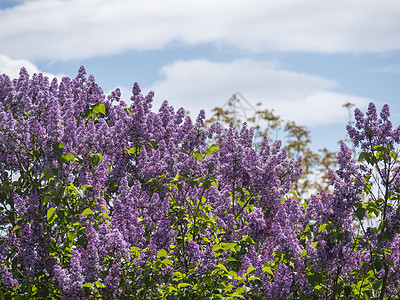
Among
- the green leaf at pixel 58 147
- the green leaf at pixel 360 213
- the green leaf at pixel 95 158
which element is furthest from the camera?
the green leaf at pixel 95 158

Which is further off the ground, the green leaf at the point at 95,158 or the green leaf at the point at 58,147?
the green leaf at the point at 95,158

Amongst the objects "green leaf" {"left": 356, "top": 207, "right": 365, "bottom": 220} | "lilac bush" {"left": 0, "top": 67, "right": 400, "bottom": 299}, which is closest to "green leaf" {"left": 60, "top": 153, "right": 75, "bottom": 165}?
"lilac bush" {"left": 0, "top": 67, "right": 400, "bottom": 299}

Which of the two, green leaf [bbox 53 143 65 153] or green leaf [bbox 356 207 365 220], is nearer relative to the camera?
green leaf [bbox 356 207 365 220]

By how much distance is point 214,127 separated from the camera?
28.1 ft

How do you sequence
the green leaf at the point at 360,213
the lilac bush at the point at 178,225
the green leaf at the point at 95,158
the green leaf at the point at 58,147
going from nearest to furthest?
the lilac bush at the point at 178,225
the green leaf at the point at 360,213
the green leaf at the point at 58,147
the green leaf at the point at 95,158

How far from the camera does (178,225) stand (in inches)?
246

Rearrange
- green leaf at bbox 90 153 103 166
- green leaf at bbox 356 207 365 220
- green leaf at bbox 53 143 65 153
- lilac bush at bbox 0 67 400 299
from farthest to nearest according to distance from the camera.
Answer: green leaf at bbox 90 153 103 166, green leaf at bbox 53 143 65 153, green leaf at bbox 356 207 365 220, lilac bush at bbox 0 67 400 299

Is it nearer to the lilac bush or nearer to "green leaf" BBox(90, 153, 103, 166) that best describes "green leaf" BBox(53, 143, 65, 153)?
the lilac bush

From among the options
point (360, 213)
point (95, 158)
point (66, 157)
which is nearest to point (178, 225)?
point (95, 158)

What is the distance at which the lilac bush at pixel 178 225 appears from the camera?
17.0 feet

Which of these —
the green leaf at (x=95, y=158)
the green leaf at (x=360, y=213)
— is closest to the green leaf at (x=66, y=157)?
the green leaf at (x=95, y=158)

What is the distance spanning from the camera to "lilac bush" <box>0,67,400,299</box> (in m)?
5.18

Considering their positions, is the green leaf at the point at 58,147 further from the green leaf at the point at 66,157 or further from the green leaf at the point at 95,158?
the green leaf at the point at 95,158

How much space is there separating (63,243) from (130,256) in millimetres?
1279
